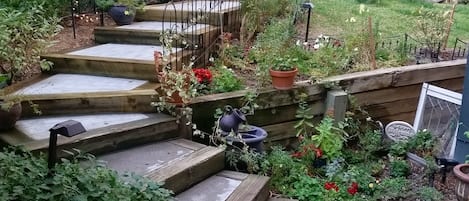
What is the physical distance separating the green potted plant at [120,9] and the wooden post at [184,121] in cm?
185

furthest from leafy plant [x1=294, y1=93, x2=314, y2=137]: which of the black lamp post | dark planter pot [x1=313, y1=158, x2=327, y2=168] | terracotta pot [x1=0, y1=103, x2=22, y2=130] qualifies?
the black lamp post

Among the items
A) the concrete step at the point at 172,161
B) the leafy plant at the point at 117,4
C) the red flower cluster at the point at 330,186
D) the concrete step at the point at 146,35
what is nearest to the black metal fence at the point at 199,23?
the concrete step at the point at 146,35

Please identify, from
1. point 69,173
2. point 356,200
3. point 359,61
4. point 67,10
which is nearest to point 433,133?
point 359,61

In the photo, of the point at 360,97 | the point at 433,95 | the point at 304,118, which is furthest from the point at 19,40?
the point at 433,95

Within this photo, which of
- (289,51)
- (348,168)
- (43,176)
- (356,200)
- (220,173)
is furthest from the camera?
(289,51)

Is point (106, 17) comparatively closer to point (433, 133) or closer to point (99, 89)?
point (99, 89)

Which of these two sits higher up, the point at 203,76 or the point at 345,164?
the point at 203,76

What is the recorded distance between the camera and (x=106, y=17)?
17.3ft

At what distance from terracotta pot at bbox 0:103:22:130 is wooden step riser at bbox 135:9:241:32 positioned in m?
2.22

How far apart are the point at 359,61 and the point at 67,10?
2.93 m

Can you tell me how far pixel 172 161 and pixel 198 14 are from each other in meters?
2.37

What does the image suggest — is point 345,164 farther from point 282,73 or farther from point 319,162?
point 282,73

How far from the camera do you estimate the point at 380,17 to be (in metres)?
6.64

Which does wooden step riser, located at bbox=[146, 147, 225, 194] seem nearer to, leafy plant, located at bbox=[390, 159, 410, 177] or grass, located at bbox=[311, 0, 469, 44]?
leafy plant, located at bbox=[390, 159, 410, 177]
